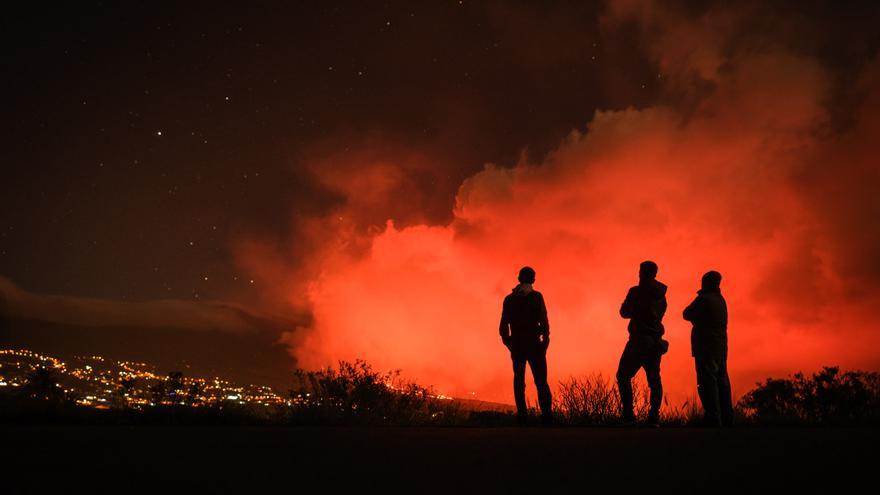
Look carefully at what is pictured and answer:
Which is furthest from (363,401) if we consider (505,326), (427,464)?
(427,464)

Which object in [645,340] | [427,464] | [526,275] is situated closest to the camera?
[427,464]

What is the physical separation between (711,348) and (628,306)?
128 cm

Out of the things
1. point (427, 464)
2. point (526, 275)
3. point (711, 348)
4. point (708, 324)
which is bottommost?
point (427, 464)

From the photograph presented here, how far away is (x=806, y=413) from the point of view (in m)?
11.7

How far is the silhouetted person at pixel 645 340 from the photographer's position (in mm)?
9828

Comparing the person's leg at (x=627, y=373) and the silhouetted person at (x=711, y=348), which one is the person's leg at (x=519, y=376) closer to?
the person's leg at (x=627, y=373)

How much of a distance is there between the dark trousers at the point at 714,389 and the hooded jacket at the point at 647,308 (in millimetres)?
766

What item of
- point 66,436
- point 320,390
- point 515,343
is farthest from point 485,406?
point 66,436

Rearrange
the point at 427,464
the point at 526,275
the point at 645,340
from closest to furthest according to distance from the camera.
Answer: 1. the point at 427,464
2. the point at 645,340
3. the point at 526,275

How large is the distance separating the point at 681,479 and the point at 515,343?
22.2ft

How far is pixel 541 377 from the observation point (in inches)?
395

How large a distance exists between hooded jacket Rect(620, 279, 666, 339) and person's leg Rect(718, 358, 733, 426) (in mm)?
1034

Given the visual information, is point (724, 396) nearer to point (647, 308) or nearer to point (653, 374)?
point (653, 374)

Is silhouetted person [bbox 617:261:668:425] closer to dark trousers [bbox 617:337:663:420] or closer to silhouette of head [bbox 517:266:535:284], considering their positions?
dark trousers [bbox 617:337:663:420]
